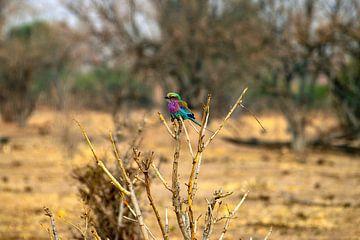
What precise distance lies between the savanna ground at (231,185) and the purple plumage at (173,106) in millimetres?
729

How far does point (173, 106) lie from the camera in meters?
3.51

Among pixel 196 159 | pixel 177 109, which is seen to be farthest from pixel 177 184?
pixel 177 109

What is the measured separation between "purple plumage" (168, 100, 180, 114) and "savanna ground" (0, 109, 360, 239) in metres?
0.73

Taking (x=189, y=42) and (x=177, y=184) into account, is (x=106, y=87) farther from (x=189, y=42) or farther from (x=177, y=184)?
(x=177, y=184)

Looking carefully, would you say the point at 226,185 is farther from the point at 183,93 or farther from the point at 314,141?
the point at 183,93

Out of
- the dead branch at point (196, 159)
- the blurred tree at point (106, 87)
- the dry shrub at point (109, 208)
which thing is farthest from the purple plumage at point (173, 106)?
the blurred tree at point (106, 87)

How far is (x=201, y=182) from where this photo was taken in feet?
52.5

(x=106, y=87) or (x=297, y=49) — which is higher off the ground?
(x=106, y=87)

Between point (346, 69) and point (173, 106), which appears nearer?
point (173, 106)

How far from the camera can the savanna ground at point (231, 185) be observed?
988 cm

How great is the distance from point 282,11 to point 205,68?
12.6ft

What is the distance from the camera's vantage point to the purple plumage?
138 inches

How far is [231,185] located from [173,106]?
1149 centimetres

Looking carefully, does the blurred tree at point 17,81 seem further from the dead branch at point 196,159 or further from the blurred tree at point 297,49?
the dead branch at point 196,159
